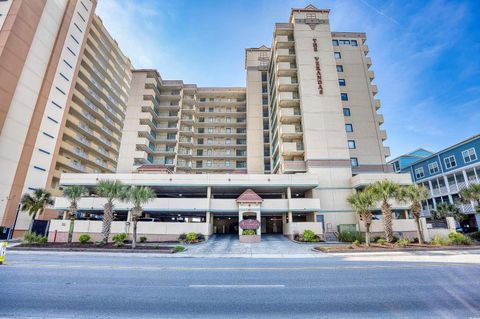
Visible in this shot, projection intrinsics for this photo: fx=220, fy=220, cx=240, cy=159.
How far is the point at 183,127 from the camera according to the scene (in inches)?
2226

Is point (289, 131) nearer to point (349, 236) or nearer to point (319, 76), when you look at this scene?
point (319, 76)

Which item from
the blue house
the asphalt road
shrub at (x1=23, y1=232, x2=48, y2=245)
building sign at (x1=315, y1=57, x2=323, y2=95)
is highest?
building sign at (x1=315, y1=57, x2=323, y2=95)

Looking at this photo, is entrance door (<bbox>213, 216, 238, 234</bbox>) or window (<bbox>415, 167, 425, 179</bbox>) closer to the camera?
entrance door (<bbox>213, 216, 238, 234</bbox>)

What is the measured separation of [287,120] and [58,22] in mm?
49810

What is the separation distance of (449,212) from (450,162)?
37.0 ft

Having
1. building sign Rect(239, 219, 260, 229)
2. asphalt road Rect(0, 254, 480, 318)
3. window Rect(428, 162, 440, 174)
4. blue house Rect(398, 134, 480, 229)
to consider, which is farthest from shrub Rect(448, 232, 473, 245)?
window Rect(428, 162, 440, 174)

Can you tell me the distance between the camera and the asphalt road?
6211 mm

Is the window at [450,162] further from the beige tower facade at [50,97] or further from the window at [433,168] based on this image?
the beige tower facade at [50,97]

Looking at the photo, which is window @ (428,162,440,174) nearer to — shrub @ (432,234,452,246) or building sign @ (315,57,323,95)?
building sign @ (315,57,323,95)

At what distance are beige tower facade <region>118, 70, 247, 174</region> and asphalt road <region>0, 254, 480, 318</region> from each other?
3860 cm

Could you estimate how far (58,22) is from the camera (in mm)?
44375

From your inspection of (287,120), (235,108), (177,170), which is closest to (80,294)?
(287,120)

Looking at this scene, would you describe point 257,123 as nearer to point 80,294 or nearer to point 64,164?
point 64,164

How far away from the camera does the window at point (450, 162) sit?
1674 inches
